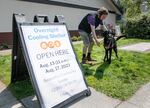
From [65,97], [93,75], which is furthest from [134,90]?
[65,97]

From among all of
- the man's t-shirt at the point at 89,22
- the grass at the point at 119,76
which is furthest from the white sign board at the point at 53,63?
the man's t-shirt at the point at 89,22

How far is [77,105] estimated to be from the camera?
3416mm

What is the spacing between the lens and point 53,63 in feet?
11.3

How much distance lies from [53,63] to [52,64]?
0.03 metres

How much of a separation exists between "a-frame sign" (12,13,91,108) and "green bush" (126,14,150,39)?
38.8ft

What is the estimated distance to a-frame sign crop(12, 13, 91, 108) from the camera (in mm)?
3119

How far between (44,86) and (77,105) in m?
0.71

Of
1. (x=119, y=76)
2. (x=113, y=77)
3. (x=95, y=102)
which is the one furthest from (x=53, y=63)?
(x=119, y=76)

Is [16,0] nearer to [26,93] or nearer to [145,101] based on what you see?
[26,93]

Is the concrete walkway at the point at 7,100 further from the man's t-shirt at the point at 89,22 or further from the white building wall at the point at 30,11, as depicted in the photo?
the white building wall at the point at 30,11

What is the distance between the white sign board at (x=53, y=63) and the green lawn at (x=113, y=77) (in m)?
0.71

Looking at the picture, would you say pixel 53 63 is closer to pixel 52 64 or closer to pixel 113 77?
pixel 52 64

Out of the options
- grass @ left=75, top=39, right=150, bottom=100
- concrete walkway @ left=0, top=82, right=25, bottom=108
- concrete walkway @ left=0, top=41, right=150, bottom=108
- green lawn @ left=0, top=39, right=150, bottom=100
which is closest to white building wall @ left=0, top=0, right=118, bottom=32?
green lawn @ left=0, top=39, right=150, bottom=100

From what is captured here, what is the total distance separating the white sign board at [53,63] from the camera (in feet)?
10.3
